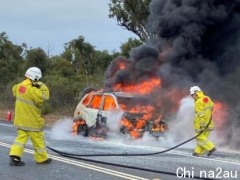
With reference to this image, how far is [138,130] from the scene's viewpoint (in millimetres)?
13328

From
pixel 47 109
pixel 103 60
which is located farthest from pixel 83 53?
pixel 47 109

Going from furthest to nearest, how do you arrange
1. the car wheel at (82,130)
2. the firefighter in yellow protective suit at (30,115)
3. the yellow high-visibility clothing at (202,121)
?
1. the car wheel at (82,130)
2. the yellow high-visibility clothing at (202,121)
3. the firefighter in yellow protective suit at (30,115)

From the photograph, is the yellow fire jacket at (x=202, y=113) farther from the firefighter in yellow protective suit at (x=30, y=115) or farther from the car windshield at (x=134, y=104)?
the firefighter in yellow protective suit at (x=30, y=115)

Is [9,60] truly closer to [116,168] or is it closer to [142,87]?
[142,87]

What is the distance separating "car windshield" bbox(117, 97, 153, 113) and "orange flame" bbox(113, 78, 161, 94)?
50.5 inches

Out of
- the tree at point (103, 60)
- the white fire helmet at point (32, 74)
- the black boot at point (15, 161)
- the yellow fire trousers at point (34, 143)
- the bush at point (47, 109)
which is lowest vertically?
the black boot at point (15, 161)

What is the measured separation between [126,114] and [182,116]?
90.6 inches

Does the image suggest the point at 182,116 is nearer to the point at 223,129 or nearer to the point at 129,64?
the point at 223,129

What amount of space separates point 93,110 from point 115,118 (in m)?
1.11

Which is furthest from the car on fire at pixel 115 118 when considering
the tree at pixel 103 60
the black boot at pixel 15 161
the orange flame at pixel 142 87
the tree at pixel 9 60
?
the tree at pixel 9 60

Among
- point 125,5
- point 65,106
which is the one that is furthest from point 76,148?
point 125,5

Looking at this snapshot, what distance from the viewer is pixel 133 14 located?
27.9 m

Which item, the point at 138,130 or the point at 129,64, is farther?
the point at 129,64

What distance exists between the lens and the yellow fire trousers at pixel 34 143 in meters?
8.58
